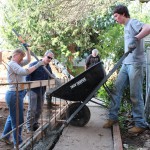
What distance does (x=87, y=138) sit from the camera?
418 cm

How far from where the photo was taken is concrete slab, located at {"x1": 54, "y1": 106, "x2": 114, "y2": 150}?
3776 mm

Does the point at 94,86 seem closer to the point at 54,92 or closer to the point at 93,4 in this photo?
the point at 54,92

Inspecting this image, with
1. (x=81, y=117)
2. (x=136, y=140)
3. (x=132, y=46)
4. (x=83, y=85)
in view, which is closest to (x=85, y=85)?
(x=83, y=85)

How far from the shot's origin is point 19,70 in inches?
147

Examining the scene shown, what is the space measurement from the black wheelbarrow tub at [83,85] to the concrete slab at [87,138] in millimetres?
583

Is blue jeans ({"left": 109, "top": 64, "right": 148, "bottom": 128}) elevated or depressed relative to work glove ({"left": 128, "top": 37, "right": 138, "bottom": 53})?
depressed

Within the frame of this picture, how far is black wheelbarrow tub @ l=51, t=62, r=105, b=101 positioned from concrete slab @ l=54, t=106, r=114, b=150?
0.58m

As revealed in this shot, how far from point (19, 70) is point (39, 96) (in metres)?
0.99

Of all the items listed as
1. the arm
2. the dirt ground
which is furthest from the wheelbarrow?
the dirt ground

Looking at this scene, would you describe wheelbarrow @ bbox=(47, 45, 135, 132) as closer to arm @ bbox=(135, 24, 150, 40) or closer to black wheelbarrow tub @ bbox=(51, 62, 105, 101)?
black wheelbarrow tub @ bbox=(51, 62, 105, 101)

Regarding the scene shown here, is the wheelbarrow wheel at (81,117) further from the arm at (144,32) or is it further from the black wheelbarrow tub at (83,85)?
the arm at (144,32)

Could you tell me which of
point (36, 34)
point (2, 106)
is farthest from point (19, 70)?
point (36, 34)

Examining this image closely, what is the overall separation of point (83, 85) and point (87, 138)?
2.74 feet

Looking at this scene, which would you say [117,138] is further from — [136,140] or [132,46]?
[132,46]
